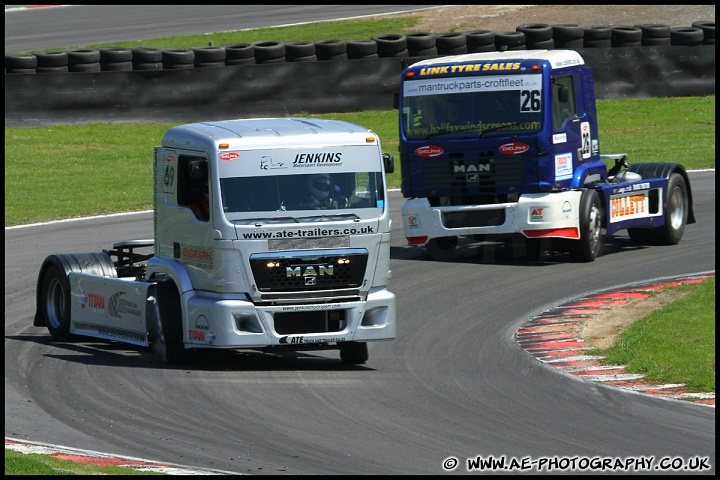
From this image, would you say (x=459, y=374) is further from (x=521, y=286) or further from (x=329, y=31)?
(x=329, y=31)

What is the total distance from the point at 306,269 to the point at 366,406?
1822 millimetres

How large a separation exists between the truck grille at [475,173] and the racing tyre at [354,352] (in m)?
5.71

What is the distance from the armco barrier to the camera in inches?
1098

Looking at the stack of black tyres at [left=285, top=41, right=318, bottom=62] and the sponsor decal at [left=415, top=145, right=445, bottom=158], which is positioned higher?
the stack of black tyres at [left=285, top=41, right=318, bottom=62]

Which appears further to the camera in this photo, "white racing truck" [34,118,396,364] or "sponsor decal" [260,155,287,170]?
"sponsor decal" [260,155,287,170]

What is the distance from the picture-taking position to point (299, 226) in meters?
11.9

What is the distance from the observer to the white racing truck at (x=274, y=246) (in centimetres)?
1195

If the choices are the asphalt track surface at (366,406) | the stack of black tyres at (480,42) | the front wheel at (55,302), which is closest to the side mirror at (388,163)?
the asphalt track surface at (366,406)

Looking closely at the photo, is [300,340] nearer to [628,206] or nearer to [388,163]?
[388,163]

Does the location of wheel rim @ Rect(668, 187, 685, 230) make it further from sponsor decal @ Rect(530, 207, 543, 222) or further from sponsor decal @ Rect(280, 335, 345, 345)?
sponsor decal @ Rect(280, 335, 345, 345)

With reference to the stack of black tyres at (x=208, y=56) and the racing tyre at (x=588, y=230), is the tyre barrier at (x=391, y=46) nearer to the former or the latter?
the stack of black tyres at (x=208, y=56)

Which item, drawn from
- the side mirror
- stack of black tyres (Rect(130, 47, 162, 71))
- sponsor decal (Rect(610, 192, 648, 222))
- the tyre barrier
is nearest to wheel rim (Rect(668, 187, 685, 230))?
sponsor decal (Rect(610, 192, 648, 222))

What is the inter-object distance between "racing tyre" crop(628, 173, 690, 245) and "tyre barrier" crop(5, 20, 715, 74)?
34.4 ft

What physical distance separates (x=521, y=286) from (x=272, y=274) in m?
5.28
